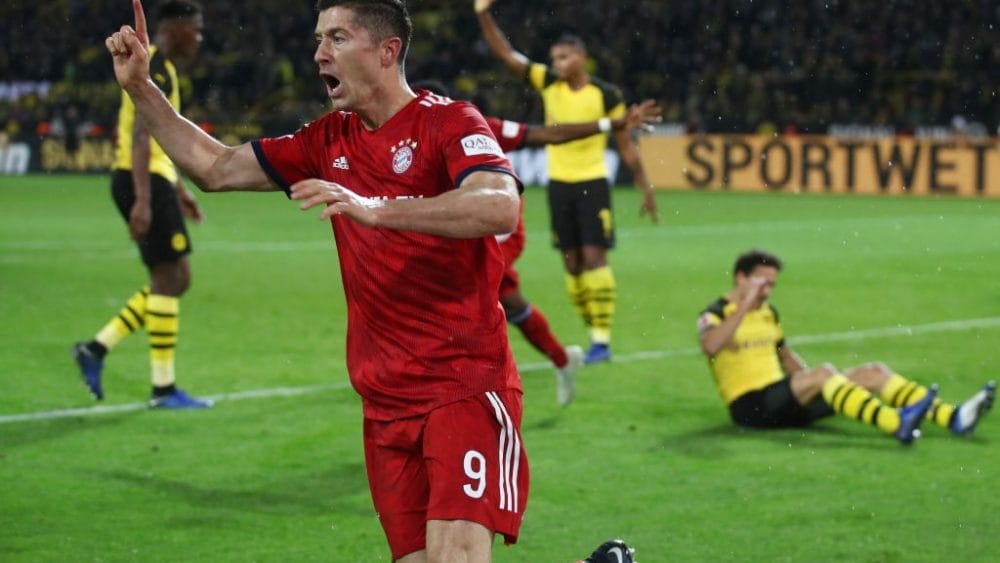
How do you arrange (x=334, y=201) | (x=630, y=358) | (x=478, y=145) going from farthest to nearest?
1. (x=630, y=358)
2. (x=478, y=145)
3. (x=334, y=201)

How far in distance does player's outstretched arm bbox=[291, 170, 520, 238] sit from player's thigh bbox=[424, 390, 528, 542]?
54cm

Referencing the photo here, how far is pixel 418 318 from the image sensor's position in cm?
402

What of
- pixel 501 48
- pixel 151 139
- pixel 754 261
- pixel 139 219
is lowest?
pixel 754 261

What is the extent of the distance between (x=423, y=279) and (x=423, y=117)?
0.41m

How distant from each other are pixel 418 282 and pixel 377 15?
2.23 feet

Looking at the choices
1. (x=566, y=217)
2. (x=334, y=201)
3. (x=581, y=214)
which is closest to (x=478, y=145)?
(x=334, y=201)

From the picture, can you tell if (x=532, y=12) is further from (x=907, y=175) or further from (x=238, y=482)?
(x=238, y=482)

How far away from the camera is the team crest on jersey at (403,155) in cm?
396

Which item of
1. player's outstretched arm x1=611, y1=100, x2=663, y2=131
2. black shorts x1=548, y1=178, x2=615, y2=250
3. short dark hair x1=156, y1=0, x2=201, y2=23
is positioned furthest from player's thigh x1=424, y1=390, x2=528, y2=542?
black shorts x1=548, y1=178, x2=615, y2=250

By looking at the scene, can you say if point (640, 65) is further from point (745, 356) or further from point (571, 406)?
point (745, 356)

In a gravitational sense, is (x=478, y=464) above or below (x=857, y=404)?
above

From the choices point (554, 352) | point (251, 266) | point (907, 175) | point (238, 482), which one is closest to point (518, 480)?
point (238, 482)

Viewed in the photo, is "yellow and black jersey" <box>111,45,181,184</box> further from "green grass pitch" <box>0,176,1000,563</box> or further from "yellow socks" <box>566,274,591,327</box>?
"yellow socks" <box>566,274,591,327</box>

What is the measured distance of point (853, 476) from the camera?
6.99m
